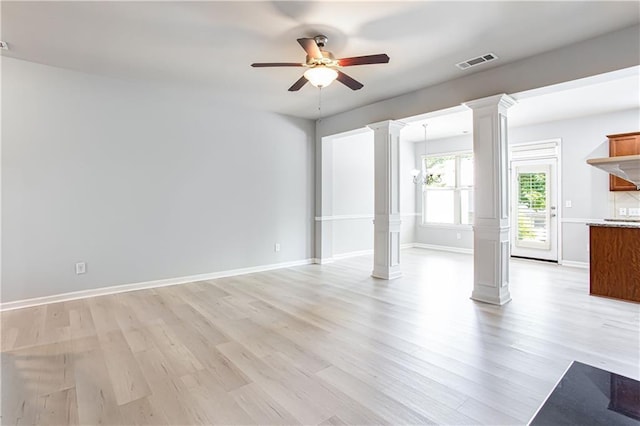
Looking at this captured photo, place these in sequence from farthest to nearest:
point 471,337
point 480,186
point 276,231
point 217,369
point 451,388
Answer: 1. point 276,231
2. point 480,186
3. point 471,337
4. point 217,369
5. point 451,388

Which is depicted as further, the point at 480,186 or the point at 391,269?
the point at 391,269

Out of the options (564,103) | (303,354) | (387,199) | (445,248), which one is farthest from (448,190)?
(303,354)

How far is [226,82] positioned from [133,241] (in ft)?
8.32

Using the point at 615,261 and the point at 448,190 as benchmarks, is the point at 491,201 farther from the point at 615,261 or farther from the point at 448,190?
the point at 448,190

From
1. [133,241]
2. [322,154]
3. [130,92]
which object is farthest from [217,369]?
[322,154]

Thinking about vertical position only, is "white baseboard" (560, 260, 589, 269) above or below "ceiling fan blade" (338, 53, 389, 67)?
below

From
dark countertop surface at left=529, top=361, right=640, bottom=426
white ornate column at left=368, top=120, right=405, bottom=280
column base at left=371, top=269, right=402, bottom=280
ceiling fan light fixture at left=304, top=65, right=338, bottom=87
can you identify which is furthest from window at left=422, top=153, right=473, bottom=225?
dark countertop surface at left=529, top=361, right=640, bottom=426

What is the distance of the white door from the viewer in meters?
6.50

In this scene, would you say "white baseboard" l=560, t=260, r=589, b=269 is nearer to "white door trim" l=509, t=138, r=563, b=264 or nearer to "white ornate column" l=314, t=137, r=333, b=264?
"white door trim" l=509, t=138, r=563, b=264

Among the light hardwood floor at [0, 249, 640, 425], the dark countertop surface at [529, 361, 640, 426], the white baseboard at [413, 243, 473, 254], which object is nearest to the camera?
the dark countertop surface at [529, 361, 640, 426]

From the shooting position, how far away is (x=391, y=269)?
5.15 metres

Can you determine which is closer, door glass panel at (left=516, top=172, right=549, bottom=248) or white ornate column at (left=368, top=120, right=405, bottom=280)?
white ornate column at (left=368, top=120, right=405, bottom=280)

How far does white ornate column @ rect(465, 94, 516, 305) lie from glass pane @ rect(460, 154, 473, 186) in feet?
13.7

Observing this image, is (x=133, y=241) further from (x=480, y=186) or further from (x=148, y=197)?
(x=480, y=186)
